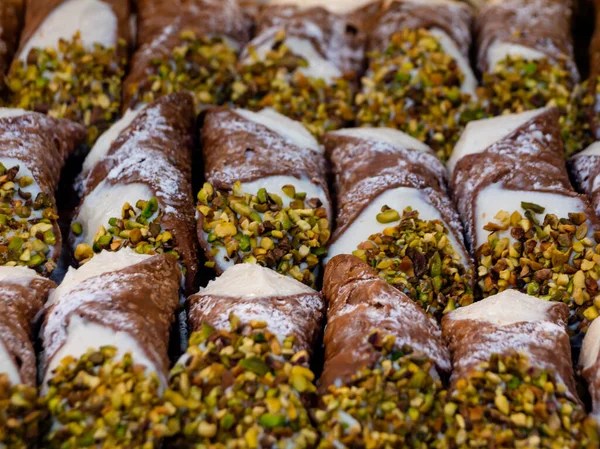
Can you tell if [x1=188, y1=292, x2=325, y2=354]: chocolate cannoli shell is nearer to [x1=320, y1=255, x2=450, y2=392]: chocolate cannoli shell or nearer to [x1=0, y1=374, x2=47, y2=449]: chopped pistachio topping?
[x1=320, y1=255, x2=450, y2=392]: chocolate cannoli shell

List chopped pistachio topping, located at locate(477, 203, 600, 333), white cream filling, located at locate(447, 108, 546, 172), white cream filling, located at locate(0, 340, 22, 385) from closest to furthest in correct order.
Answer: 1. white cream filling, located at locate(0, 340, 22, 385)
2. chopped pistachio topping, located at locate(477, 203, 600, 333)
3. white cream filling, located at locate(447, 108, 546, 172)

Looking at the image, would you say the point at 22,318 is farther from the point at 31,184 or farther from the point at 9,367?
the point at 31,184

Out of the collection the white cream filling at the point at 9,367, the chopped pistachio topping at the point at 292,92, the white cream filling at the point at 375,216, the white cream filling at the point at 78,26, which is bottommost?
the white cream filling at the point at 9,367

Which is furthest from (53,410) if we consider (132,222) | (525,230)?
(525,230)

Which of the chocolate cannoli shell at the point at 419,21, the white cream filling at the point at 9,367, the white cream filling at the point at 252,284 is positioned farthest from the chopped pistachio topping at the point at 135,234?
the chocolate cannoli shell at the point at 419,21

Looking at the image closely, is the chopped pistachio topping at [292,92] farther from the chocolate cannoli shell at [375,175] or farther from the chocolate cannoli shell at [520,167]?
the chocolate cannoli shell at [520,167]

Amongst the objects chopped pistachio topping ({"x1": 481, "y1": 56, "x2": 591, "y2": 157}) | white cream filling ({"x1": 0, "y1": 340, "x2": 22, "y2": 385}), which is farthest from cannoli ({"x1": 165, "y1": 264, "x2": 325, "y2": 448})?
chopped pistachio topping ({"x1": 481, "y1": 56, "x2": 591, "y2": 157})
